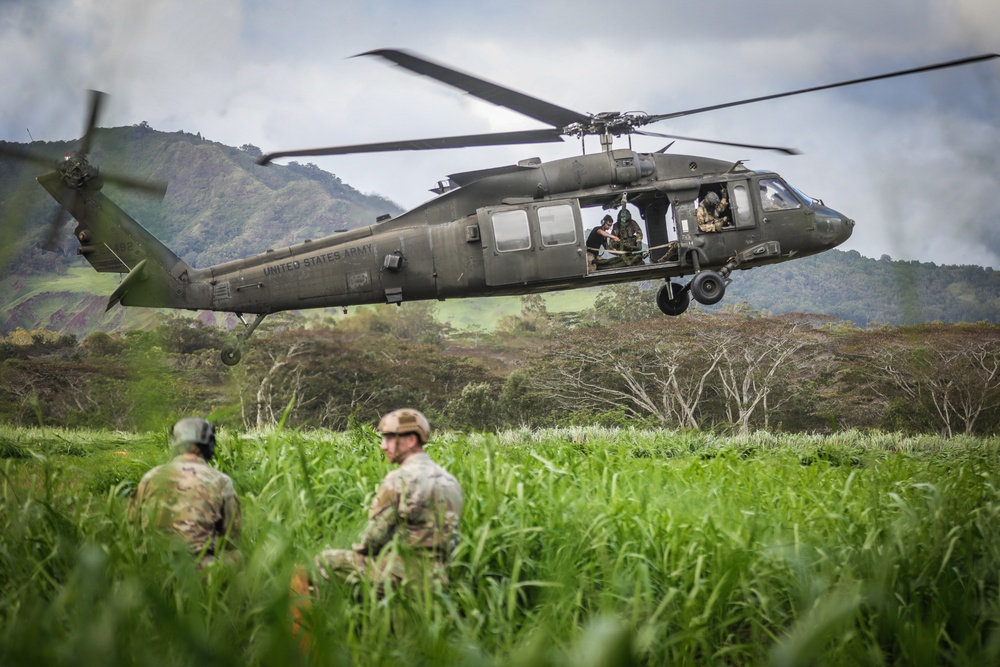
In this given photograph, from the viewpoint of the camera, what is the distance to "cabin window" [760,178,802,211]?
10.5 metres

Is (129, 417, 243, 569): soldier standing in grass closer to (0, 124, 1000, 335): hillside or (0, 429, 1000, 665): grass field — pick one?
(0, 429, 1000, 665): grass field

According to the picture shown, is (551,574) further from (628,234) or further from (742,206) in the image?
(742,206)

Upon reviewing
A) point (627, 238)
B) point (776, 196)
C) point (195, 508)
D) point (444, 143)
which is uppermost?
point (444, 143)

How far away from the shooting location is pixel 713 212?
10.5m

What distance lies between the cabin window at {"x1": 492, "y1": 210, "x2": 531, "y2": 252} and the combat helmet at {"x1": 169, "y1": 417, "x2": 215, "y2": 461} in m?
6.25

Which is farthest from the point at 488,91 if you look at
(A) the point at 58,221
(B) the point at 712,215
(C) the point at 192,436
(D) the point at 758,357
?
(D) the point at 758,357

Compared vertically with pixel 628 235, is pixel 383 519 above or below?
below

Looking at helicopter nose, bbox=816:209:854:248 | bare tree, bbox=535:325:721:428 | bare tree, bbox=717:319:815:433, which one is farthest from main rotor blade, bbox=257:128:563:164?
bare tree, bbox=717:319:815:433

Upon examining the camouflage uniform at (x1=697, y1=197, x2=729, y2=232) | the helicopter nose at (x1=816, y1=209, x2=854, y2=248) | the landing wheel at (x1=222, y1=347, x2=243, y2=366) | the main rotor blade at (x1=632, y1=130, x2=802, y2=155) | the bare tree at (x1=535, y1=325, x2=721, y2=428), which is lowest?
the bare tree at (x1=535, y1=325, x2=721, y2=428)

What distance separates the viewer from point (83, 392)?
19.9 meters

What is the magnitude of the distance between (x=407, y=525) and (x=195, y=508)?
0.95 metres

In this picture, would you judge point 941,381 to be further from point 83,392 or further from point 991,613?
point 83,392

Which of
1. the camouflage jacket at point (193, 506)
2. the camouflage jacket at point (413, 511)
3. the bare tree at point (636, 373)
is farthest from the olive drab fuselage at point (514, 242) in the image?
the bare tree at point (636, 373)

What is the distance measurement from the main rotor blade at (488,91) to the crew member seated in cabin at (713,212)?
1931mm
